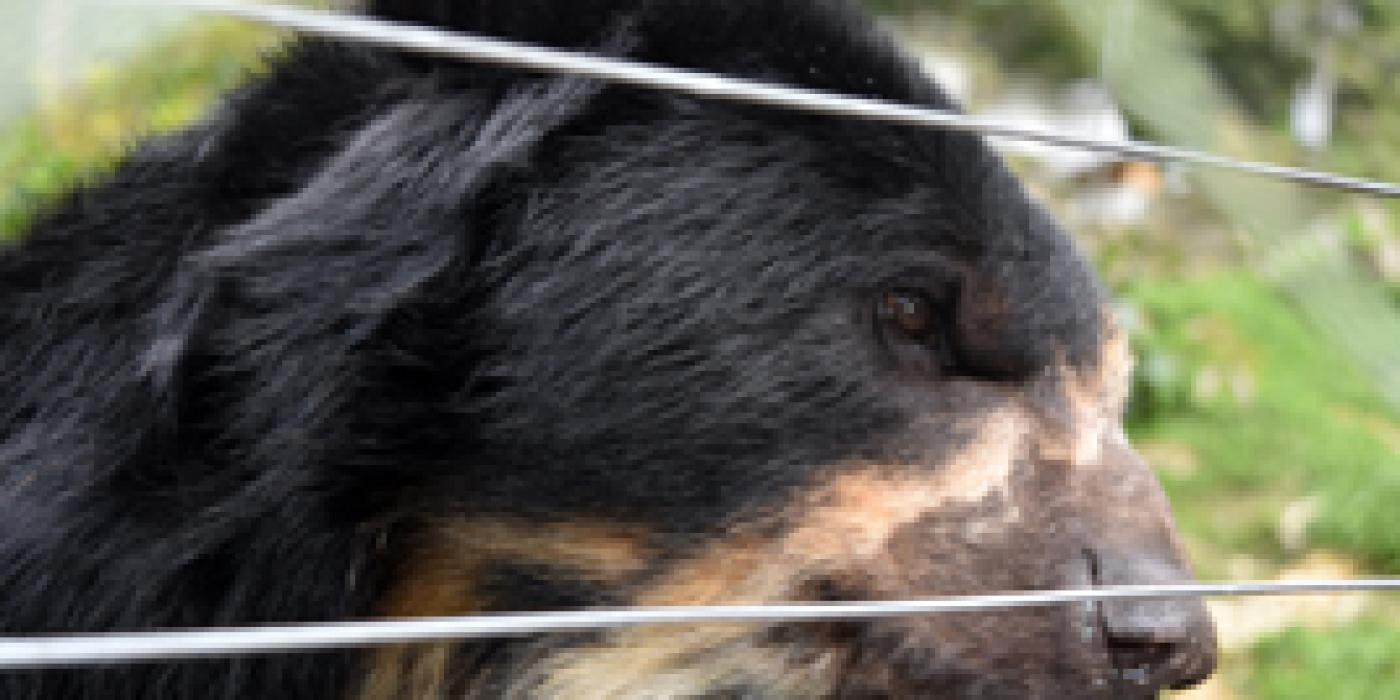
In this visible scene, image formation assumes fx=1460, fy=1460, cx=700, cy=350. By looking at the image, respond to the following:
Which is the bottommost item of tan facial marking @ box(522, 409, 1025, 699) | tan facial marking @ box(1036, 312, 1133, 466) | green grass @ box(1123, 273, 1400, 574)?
green grass @ box(1123, 273, 1400, 574)

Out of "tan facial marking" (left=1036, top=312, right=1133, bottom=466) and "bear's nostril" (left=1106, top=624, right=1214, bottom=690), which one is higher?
"tan facial marking" (left=1036, top=312, right=1133, bottom=466)

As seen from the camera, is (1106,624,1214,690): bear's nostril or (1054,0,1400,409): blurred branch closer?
(1106,624,1214,690): bear's nostril

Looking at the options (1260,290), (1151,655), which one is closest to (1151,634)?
(1151,655)

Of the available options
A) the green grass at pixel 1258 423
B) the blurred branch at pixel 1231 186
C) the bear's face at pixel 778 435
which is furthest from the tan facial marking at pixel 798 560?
the green grass at pixel 1258 423

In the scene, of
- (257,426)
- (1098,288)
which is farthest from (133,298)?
(1098,288)

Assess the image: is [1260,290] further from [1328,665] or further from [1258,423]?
[1328,665]

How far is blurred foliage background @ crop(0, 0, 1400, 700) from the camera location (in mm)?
2592

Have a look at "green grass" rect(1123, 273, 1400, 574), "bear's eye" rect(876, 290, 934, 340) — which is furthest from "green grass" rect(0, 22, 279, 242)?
"green grass" rect(1123, 273, 1400, 574)

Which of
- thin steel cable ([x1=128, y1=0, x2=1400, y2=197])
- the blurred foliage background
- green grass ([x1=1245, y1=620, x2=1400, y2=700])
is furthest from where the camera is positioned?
green grass ([x1=1245, y1=620, x2=1400, y2=700])

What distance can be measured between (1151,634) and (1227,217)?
170 centimetres

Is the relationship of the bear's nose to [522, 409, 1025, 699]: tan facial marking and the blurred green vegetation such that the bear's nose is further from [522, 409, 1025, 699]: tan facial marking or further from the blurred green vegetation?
the blurred green vegetation

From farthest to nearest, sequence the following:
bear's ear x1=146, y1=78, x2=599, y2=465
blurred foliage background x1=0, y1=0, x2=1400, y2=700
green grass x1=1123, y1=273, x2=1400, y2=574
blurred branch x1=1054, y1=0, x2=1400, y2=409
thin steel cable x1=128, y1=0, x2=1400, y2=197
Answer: green grass x1=1123, y1=273, x2=1400, y2=574
blurred foliage background x1=0, y1=0, x2=1400, y2=700
blurred branch x1=1054, y1=0, x2=1400, y2=409
bear's ear x1=146, y1=78, x2=599, y2=465
thin steel cable x1=128, y1=0, x2=1400, y2=197

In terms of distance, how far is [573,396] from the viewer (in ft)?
6.34

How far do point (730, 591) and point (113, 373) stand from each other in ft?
2.81
